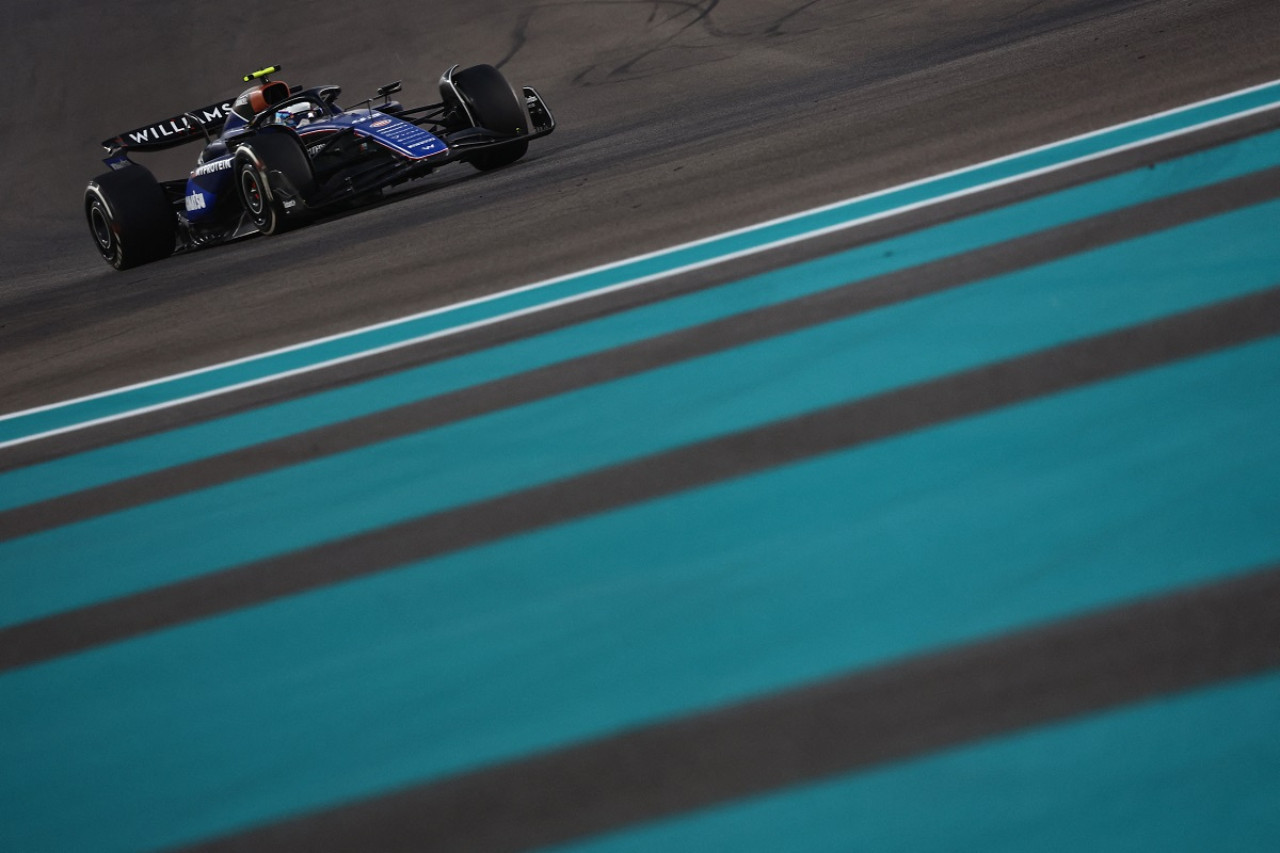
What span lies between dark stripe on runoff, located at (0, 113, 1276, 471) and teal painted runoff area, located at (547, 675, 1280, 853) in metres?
3.34

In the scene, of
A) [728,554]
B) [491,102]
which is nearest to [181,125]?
[491,102]

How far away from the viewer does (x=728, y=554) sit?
3178mm

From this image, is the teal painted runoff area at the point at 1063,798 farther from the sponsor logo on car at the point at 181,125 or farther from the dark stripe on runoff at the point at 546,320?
the sponsor logo on car at the point at 181,125

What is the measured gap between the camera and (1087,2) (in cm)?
1369

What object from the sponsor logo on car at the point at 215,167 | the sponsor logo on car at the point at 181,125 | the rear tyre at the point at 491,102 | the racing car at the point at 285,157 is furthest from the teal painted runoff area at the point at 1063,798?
the sponsor logo on car at the point at 181,125

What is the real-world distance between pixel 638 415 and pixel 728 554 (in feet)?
3.71

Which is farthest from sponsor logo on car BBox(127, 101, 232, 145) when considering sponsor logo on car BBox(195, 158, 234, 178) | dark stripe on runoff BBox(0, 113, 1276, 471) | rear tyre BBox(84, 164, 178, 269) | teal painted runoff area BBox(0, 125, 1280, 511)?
teal painted runoff area BBox(0, 125, 1280, 511)

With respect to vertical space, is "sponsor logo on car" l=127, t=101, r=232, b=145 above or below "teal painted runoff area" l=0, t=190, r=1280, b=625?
above

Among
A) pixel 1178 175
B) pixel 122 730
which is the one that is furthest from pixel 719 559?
pixel 1178 175

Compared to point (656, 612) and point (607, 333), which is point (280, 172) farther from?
point (656, 612)

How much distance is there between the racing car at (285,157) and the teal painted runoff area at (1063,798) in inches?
340

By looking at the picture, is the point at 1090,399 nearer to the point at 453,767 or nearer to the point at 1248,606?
the point at 1248,606

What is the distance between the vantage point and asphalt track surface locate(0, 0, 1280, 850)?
2.31 meters

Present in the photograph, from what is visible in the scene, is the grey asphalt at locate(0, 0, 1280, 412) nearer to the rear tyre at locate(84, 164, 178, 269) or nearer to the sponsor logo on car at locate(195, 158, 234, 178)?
the rear tyre at locate(84, 164, 178, 269)
